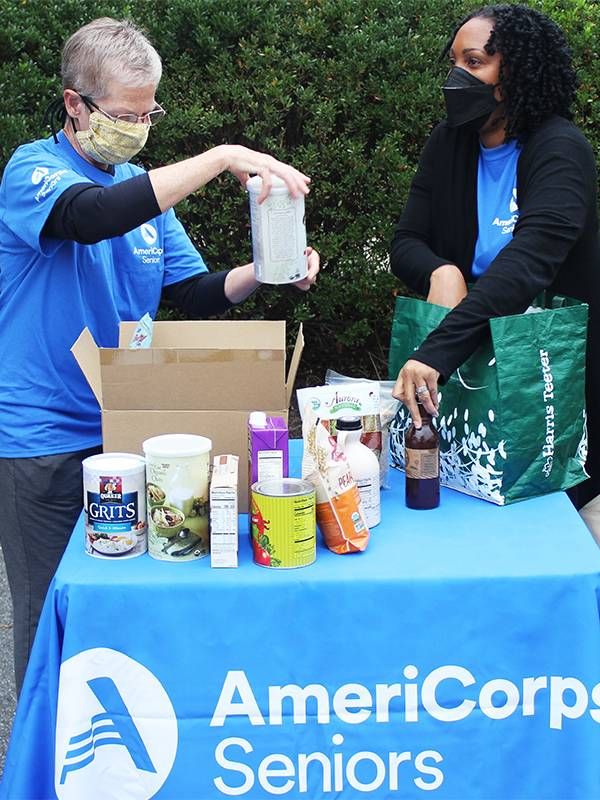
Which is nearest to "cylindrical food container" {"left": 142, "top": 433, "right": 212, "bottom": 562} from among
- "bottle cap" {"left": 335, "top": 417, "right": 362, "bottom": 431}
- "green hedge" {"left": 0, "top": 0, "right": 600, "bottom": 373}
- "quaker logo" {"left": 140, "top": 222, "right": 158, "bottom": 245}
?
"bottle cap" {"left": 335, "top": 417, "right": 362, "bottom": 431}

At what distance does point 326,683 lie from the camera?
1.77 meters

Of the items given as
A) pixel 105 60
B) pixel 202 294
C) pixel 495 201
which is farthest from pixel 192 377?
pixel 495 201

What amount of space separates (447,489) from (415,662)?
0.55 metres

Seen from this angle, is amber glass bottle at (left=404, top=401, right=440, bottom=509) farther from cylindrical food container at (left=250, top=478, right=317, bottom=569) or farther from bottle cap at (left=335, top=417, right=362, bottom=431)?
cylindrical food container at (left=250, top=478, right=317, bottom=569)

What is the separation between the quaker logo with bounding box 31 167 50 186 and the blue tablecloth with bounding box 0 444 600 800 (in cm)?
86

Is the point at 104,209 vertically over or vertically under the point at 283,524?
over

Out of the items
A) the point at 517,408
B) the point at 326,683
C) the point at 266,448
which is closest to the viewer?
the point at 326,683

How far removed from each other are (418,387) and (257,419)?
1.19 ft

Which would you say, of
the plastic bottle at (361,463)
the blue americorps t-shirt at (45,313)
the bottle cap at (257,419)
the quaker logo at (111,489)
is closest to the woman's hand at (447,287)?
the plastic bottle at (361,463)

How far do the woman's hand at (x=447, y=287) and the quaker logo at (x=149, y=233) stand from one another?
72cm

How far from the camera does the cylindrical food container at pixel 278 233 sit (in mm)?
1909

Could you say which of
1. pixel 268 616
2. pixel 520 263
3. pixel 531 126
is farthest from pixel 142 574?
pixel 531 126

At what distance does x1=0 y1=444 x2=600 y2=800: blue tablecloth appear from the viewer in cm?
176

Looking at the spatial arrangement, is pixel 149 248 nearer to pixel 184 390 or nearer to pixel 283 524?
pixel 184 390
